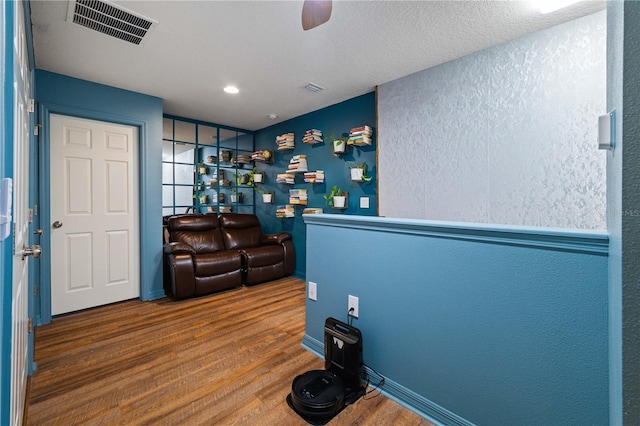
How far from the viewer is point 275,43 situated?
2275 mm

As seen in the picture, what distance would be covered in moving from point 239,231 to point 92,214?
1.86 metres

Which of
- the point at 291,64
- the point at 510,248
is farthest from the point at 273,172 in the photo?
the point at 510,248

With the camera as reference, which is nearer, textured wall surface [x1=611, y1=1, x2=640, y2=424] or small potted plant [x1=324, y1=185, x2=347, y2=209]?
textured wall surface [x1=611, y1=1, x2=640, y2=424]

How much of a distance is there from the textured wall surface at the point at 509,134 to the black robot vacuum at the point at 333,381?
61.8 inches

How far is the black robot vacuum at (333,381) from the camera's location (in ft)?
4.85

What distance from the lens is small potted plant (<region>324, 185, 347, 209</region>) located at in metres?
3.55

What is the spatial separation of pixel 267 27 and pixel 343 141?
1690mm

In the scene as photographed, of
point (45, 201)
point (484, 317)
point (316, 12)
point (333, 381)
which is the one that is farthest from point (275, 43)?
Answer: point (45, 201)

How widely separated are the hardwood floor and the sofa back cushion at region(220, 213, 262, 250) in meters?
1.30

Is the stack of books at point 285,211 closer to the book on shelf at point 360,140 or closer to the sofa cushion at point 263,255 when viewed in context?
the sofa cushion at point 263,255

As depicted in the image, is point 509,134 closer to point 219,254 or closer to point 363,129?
point 363,129

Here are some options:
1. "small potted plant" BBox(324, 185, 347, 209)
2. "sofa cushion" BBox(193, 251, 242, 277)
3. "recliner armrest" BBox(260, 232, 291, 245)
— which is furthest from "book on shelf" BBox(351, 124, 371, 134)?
"sofa cushion" BBox(193, 251, 242, 277)

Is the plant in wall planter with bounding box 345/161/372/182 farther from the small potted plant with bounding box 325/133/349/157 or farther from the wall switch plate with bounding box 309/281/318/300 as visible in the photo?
the wall switch plate with bounding box 309/281/318/300

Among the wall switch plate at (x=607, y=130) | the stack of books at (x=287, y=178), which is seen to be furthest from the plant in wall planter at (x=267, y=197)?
the wall switch plate at (x=607, y=130)
